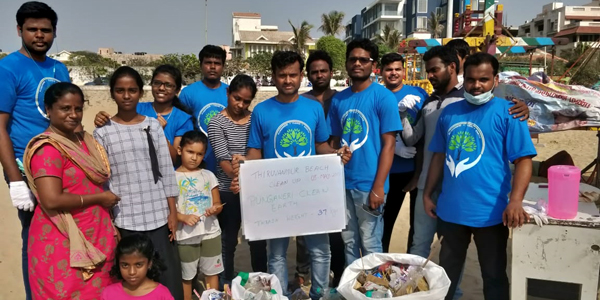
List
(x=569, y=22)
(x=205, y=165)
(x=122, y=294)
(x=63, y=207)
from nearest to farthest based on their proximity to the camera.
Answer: (x=63, y=207) < (x=122, y=294) < (x=205, y=165) < (x=569, y=22)

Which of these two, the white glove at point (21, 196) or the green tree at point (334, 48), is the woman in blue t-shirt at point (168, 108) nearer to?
the white glove at point (21, 196)

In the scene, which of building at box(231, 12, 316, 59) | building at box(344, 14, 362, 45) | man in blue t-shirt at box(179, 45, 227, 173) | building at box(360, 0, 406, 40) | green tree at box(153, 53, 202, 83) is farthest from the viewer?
building at box(344, 14, 362, 45)

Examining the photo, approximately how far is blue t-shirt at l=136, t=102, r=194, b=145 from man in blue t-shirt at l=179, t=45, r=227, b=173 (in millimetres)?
338

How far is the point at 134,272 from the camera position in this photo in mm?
2613

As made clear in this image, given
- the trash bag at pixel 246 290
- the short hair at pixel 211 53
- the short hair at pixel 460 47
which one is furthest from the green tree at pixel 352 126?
the short hair at pixel 211 53

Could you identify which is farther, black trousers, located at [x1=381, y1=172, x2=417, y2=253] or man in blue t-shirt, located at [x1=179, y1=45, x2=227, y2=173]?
man in blue t-shirt, located at [x1=179, y1=45, x2=227, y2=173]

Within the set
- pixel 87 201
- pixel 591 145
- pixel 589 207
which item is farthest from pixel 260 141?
pixel 591 145

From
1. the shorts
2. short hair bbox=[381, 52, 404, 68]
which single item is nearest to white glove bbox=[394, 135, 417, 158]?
short hair bbox=[381, 52, 404, 68]

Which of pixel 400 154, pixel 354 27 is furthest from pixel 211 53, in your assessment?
pixel 354 27

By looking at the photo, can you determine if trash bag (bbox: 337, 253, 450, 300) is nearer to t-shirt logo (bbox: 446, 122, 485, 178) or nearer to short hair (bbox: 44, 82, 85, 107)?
t-shirt logo (bbox: 446, 122, 485, 178)

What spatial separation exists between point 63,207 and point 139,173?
21.9 inches

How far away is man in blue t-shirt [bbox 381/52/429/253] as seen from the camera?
3.80 m

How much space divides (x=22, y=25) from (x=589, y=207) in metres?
4.65

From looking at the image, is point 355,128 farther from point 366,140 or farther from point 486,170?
point 486,170
